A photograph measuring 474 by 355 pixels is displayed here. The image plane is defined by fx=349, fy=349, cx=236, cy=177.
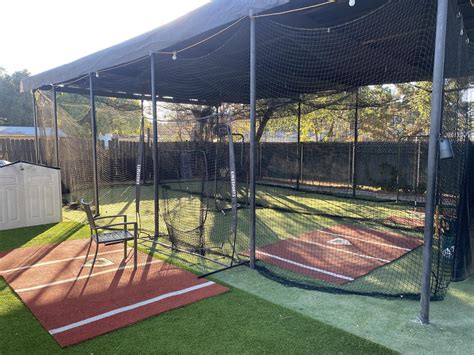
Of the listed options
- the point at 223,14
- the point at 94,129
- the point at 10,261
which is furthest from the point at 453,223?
the point at 94,129

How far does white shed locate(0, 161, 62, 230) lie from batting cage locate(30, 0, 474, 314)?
2.46 feet

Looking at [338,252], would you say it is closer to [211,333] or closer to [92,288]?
[211,333]

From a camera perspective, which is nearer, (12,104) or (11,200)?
(11,200)

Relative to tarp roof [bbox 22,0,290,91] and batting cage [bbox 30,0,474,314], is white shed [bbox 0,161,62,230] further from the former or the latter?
tarp roof [bbox 22,0,290,91]

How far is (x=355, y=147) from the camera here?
9.12 meters

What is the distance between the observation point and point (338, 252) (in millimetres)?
4438

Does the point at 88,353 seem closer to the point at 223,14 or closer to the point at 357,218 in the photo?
the point at 223,14

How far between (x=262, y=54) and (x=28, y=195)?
14.7ft

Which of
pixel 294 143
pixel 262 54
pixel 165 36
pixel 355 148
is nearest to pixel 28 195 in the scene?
pixel 165 36

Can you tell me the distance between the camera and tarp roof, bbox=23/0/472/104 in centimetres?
391

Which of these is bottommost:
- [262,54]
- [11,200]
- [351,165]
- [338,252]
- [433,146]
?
[338,252]

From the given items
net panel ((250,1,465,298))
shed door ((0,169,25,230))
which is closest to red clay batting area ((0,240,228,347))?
net panel ((250,1,465,298))

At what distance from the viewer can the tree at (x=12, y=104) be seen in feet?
74.4

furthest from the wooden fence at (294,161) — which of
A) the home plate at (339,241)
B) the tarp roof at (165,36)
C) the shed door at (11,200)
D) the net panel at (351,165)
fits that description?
the home plate at (339,241)
